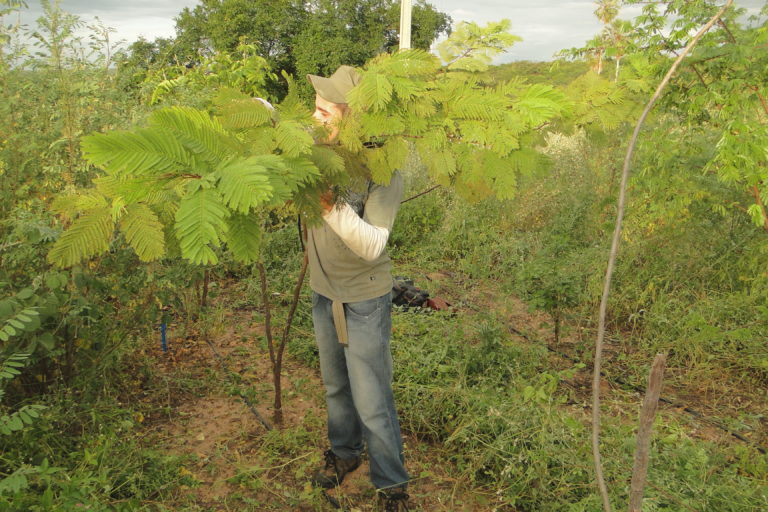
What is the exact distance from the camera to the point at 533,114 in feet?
5.26

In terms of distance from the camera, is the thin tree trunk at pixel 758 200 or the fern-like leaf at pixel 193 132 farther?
the thin tree trunk at pixel 758 200

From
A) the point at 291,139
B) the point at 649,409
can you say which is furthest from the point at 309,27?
the point at 649,409

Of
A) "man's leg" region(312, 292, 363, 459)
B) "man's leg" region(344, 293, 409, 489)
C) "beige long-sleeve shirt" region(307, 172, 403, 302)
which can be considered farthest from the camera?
"man's leg" region(312, 292, 363, 459)

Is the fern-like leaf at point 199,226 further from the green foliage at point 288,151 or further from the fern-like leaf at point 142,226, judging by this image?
the fern-like leaf at point 142,226

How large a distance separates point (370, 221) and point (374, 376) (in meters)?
0.66

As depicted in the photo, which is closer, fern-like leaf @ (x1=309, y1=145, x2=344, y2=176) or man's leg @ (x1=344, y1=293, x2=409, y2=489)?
fern-like leaf @ (x1=309, y1=145, x2=344, y2=176)

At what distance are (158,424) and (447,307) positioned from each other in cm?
257

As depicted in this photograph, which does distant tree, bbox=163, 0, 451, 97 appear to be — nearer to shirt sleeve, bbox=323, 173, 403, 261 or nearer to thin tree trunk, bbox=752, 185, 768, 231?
thin tree trunk, bbox=752, 185, 768, 231

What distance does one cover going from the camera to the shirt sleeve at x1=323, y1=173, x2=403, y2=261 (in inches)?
76.9

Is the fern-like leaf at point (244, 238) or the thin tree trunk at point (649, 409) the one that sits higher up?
the fern-like leaf at point (244, 238)

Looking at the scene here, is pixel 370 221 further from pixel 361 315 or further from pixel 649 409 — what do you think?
pixel 649 409

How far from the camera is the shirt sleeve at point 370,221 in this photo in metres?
1.95

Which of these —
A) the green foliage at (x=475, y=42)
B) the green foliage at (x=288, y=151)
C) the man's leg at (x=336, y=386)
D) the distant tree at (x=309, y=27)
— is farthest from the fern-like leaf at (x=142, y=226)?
the distant tree at (x=309, y=27)

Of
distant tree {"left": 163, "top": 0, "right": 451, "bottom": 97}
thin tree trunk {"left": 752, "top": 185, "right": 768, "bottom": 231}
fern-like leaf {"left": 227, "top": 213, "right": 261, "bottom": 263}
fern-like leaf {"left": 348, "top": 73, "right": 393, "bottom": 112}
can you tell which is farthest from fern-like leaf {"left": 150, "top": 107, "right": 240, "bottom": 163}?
distant tree {"left": 163, "top": 0, "right": 451, "bottom": 97}
